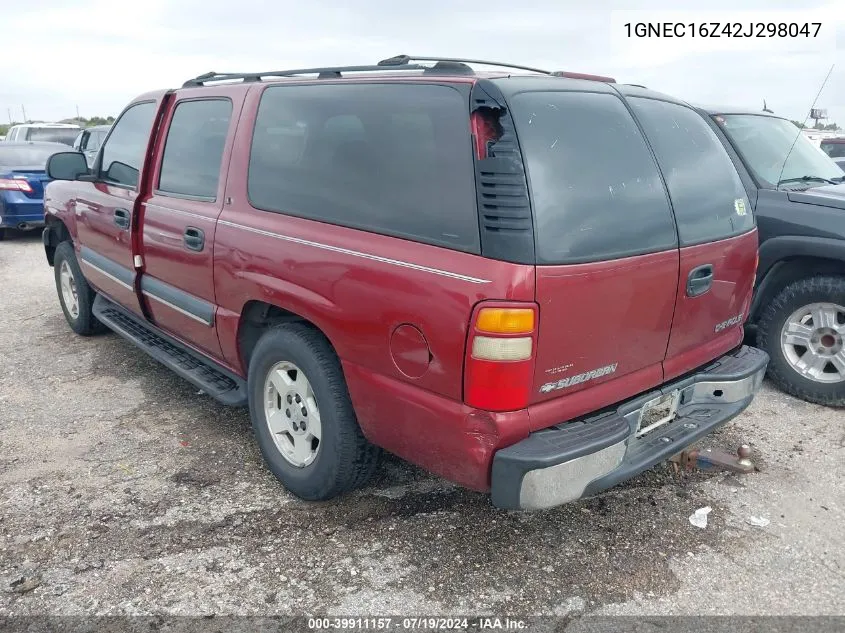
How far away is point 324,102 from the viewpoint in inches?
116

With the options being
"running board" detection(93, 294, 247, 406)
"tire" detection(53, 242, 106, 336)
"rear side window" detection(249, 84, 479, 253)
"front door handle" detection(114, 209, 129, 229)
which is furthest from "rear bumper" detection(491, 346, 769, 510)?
"tire" detection(53, 242, 106, 336)

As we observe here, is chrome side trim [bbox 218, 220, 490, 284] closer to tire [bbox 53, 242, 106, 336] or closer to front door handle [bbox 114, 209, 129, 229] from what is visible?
front door handle [bbox 114, 209, 129, 229]

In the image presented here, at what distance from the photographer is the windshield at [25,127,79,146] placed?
49.0 ft

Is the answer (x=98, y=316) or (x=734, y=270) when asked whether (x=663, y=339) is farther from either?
(x=98, y=316)

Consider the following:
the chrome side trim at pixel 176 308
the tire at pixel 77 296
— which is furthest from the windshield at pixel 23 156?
the chrome side trim at pixel 176 308

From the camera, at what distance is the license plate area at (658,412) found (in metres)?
2.69

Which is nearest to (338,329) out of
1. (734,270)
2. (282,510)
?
(282,510)

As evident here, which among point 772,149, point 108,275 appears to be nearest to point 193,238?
point 108,275

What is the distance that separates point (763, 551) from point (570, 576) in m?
0.86

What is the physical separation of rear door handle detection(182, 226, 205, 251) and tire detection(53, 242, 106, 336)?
7.06ft

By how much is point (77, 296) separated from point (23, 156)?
6709mm

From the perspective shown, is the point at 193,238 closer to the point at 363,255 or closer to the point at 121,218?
the point at 121,218

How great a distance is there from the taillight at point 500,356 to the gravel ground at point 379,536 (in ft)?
2.74

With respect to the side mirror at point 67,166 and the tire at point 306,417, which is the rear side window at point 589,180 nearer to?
the tire at point 306,417
